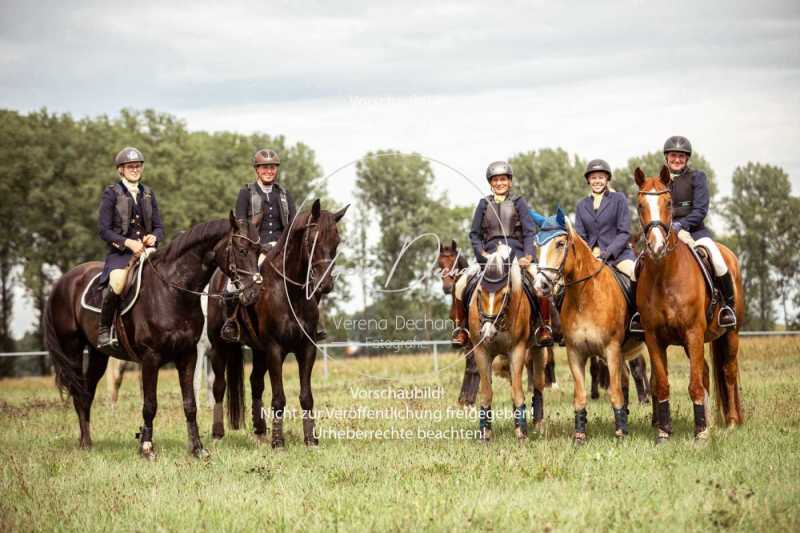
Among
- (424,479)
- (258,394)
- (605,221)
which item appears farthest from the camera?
(258,394)

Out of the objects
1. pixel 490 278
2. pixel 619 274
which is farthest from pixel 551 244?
pixel 619 274

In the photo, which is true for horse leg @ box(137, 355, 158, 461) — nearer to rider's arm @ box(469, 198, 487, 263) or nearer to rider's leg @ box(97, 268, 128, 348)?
rider's leg @ box(97, 268, 128, 348)

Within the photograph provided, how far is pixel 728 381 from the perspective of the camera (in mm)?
10664

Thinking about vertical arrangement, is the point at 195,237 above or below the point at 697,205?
below

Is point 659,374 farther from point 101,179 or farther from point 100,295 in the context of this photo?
point 101,179

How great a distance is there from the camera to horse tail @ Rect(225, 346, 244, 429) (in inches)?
480

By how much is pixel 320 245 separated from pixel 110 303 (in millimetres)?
2877

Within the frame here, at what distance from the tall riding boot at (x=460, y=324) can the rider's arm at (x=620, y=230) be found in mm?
2009

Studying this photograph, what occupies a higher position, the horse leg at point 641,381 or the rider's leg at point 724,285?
the rider's leg at point 724,285

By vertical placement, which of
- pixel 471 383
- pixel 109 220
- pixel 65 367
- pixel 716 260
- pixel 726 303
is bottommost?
pixel 471 383

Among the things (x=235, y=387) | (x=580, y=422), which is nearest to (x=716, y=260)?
(x=580, y=422)

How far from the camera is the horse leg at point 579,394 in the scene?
991 centimetres

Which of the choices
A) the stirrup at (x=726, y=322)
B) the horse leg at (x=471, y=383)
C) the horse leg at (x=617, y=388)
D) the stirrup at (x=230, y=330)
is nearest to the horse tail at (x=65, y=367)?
the stirrup at (x=230, y=330)

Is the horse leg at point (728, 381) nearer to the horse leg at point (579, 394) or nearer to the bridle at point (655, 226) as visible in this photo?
the horse leg at point (579, 394)
